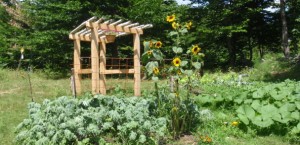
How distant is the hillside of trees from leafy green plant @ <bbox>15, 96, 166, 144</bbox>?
1214 cm

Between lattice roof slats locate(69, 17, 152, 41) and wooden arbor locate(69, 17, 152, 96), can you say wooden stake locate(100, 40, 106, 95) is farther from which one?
lattice roof slats locate(69, 17, 152, 41)

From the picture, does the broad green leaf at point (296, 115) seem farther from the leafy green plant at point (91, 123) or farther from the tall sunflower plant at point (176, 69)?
the leafy green plant at point (91, 123)

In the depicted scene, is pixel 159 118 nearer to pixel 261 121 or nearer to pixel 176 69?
pixel 176 69

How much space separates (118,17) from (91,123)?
12.9m

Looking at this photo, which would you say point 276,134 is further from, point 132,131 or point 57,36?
point 57,36

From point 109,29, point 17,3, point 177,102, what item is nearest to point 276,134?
point 177,102

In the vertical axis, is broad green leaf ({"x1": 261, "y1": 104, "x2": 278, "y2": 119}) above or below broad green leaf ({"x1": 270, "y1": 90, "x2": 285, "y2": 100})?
below

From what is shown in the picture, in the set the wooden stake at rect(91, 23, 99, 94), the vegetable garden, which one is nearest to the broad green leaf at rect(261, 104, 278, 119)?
the vegetable garden

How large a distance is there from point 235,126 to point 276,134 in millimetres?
601

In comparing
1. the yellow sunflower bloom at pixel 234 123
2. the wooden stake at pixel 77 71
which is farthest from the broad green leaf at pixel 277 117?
the wooden stake at pixel 77 71

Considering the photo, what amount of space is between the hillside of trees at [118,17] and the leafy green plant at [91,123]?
39.8 ft

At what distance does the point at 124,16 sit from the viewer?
58.6ft

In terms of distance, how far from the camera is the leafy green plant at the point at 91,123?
428 centimetres

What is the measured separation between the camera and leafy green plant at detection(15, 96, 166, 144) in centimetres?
428
